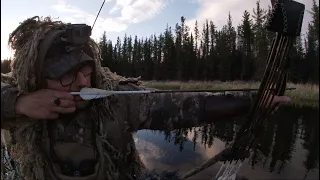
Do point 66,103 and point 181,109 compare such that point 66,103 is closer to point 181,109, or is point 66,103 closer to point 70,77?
point 70,77

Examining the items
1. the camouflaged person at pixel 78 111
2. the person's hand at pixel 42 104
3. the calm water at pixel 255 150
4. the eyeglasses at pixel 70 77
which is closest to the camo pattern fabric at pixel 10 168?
the camouflaged person at pixel 78 111

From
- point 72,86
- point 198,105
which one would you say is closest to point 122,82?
point 72,86

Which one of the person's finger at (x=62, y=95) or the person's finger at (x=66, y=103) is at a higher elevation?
the person's finger at (x=62, y=95)

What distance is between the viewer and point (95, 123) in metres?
2.11

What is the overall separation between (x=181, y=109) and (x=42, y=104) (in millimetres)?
945

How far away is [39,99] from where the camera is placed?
174 centimetres

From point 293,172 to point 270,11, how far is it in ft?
19.5

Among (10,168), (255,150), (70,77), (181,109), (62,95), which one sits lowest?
(255,150)

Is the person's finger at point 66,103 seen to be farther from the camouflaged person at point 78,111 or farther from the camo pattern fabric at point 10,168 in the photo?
the camo pattern fabric at point 10,168

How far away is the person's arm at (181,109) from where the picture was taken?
1987mm

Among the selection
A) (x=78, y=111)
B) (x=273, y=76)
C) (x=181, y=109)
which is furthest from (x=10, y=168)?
(x=273, y=76)

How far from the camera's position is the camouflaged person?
1.88 meters

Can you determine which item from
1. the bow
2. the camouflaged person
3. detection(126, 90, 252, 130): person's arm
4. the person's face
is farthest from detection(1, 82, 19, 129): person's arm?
the bow

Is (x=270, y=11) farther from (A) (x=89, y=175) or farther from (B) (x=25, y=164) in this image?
(B) (x=25, y=164)
